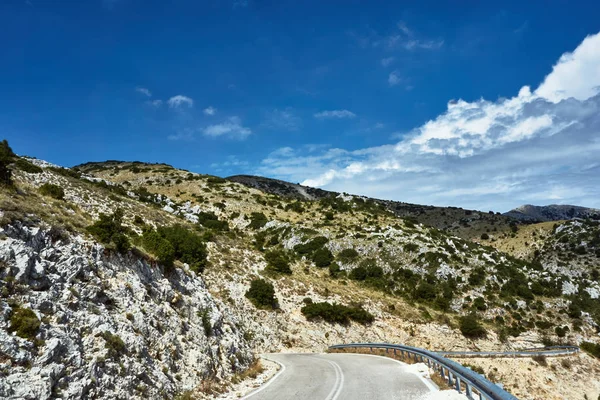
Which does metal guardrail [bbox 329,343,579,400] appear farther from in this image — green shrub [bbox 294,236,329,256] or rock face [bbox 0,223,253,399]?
green shrub [bbox 294,236,329,256]

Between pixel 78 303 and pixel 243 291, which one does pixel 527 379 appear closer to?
pixel 243 291

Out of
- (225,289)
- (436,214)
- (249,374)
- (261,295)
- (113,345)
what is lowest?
(249,374)

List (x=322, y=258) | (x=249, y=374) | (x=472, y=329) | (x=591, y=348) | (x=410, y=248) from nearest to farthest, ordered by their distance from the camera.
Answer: (x=249, y=374)
(x=591, y=348)
(x=472, y=329)
(x=322, y=258)
(x=410, y=248)

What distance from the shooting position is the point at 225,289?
34.3 metres

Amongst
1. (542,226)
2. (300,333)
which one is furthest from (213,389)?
(542,226)

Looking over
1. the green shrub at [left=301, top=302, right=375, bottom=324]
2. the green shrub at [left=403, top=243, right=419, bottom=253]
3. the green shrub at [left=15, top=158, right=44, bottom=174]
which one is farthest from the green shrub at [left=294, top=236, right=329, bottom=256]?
the green shrub at [left=15, top=158, right=44, bottom=174]

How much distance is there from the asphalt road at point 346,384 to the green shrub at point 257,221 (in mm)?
52800

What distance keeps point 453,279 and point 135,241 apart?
47214 millimetres

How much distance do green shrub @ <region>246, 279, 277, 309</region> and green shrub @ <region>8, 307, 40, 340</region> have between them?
26927 mm

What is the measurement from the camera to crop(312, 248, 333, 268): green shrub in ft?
185

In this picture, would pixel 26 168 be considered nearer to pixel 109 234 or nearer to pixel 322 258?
pixel 109 234

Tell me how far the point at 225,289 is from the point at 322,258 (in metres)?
25.2

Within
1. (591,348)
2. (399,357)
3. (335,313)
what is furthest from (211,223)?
(591,348)

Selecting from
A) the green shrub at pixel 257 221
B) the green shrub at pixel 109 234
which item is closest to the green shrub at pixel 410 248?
the green shrub at pixel 257 221
